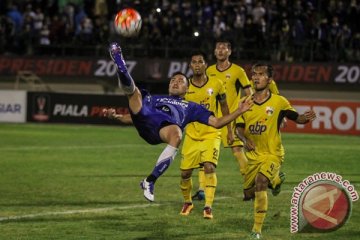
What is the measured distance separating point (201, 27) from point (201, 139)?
68.4 feet

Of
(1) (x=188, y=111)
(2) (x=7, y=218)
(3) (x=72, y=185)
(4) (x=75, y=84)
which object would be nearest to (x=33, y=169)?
(3) (x=72, y=185)

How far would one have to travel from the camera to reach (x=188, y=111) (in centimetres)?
1133

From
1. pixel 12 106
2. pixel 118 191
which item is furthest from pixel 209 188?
pixel 12 106

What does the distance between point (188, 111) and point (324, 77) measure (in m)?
22.4

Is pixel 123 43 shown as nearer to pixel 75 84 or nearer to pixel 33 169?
pixel 75 84

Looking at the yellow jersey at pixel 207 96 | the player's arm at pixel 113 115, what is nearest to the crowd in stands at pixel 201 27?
the yellow jersey at pixel 207 96

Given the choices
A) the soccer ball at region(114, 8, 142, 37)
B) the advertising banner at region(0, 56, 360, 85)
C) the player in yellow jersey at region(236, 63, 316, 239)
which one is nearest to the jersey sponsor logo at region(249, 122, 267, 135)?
the player in yellow jersey at region(236, 63, 316, 239)

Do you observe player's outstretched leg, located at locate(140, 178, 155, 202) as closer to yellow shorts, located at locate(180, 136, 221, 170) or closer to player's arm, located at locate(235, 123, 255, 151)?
player's arm, located at locate(235, 123, 255, 151)

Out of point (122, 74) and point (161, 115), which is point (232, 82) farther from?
point (122, 74)

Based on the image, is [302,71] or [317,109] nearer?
[317,109]

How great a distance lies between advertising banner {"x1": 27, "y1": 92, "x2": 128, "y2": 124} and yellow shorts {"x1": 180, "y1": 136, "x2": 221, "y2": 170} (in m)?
19.4

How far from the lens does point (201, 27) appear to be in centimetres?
3341

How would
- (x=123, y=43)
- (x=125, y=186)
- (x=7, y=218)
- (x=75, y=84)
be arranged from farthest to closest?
(x=75, y=84)
(x=123, y=43)
(x=125, y=186)
(x=7, y=218)

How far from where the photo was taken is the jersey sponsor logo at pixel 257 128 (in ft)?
35.5
